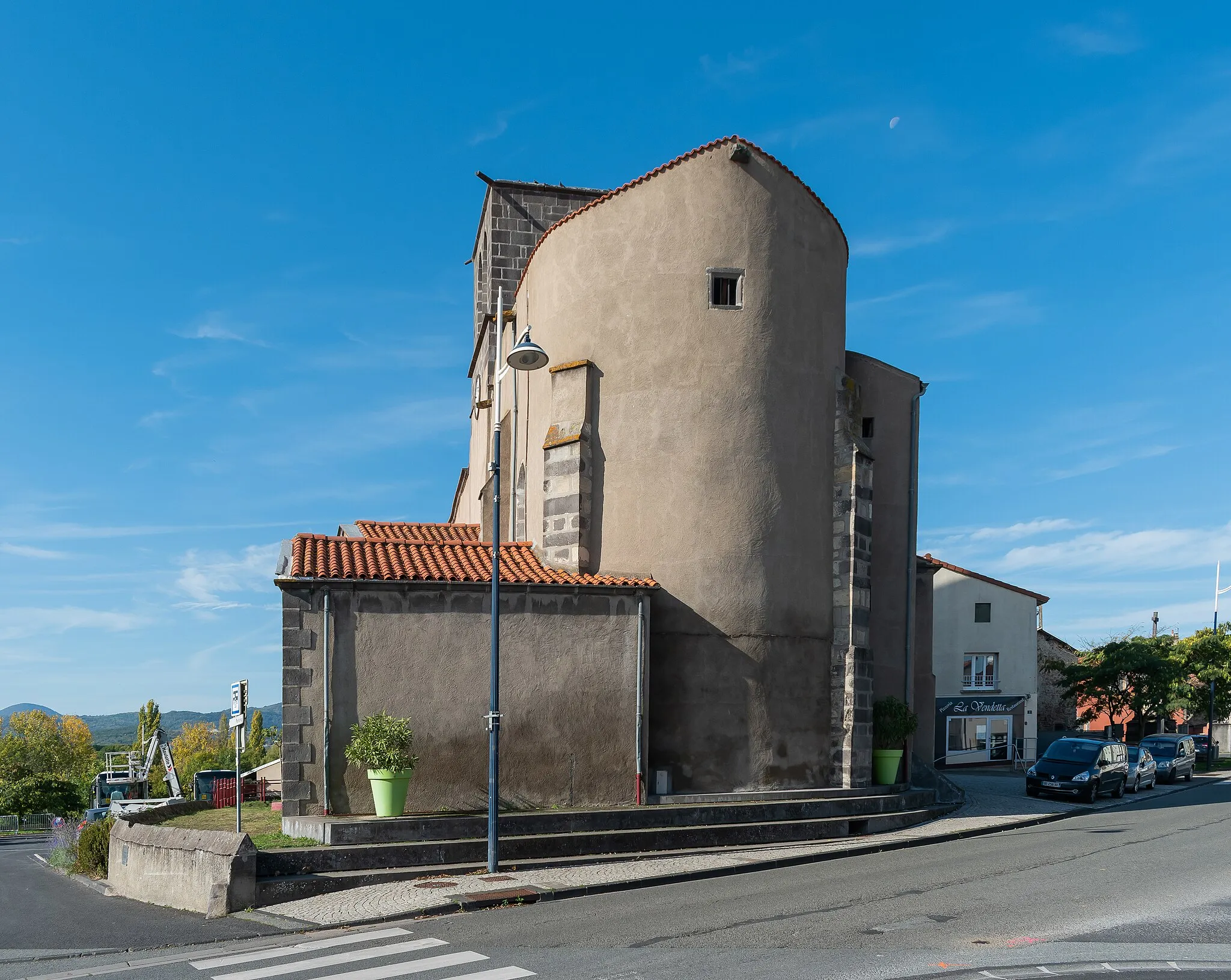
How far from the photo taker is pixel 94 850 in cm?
2319

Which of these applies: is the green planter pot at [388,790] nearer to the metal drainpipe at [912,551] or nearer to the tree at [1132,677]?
the metal drainpipe at [912,551]

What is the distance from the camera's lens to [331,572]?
676 inches

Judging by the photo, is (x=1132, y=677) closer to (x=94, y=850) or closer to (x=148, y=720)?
(x=94, y=850)

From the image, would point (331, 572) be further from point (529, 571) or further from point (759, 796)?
point (759, 796)

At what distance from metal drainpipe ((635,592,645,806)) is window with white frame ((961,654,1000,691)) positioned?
1253 inches

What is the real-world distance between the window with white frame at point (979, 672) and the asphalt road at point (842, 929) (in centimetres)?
3093

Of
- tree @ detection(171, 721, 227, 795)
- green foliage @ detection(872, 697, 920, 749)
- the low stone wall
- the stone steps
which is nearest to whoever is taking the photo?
the low stone wall

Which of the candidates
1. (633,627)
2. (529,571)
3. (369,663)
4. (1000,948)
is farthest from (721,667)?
(1000,948)

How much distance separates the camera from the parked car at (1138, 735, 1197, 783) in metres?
34.6

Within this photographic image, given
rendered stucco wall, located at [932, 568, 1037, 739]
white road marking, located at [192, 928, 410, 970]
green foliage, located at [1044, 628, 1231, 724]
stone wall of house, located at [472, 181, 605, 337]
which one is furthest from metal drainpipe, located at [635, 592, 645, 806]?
green foliage, located at [1044, 628, 1231, 724]

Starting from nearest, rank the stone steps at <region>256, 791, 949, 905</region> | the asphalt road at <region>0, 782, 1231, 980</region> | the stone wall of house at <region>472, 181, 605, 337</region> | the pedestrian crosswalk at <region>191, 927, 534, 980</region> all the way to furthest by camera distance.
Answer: the asphalt road at <region>0, 782, 1231, 980</region> < the pedestrian crosswalk at <region>191, 927, 534, 980</region> < the stone steps at <region>256, 791, 949, 905</region> < the stone wall of house at <region>472, 181, 605, 337</region>

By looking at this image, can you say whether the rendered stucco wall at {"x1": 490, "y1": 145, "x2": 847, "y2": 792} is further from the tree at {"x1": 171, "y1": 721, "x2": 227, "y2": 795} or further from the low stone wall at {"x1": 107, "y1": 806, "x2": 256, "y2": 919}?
the tree at {"x1": 171, "y1": 721, "x2": 227, "y2": 795}

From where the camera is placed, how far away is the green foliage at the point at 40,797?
208 ft

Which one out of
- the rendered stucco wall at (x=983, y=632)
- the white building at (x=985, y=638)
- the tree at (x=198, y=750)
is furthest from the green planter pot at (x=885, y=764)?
the tree at (x=198, y=750)
